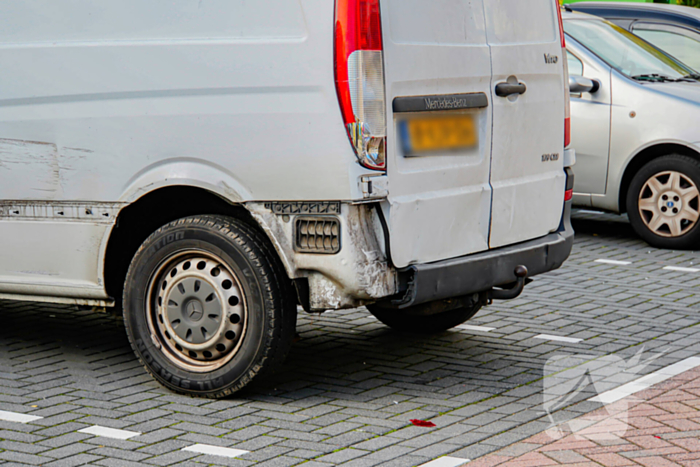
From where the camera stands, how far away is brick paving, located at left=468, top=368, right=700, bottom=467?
4.08 m

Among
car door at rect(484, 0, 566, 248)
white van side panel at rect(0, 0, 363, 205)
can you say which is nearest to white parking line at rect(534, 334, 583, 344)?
car door at rect(484, 0, 566, 248)

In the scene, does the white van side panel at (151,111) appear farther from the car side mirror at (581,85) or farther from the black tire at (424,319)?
the car side mirror at (581,85)

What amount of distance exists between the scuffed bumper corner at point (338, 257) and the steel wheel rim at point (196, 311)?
0.34 metres

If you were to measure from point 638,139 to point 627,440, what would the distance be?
17.5 feet

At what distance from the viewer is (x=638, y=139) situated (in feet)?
30.1

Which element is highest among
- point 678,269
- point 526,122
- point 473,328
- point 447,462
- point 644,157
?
point 526,122

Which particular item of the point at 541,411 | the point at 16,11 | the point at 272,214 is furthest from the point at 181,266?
the point at 541,411

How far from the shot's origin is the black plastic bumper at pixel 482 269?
4633 millimetres

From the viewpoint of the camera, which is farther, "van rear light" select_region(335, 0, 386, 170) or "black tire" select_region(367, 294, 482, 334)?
"black tire" select_region(367, 294, 482, 334)

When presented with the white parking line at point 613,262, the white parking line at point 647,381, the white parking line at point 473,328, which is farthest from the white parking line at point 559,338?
the white parking line at point 613,262

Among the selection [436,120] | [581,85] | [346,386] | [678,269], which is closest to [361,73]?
[436,120]

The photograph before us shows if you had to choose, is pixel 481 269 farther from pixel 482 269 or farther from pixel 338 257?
pixel 338 257

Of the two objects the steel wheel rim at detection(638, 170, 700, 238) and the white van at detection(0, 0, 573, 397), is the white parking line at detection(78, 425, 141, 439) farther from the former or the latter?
the steel wheel rim at detection(638, 170, 700, 238)

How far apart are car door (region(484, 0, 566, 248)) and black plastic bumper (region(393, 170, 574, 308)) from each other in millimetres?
88
